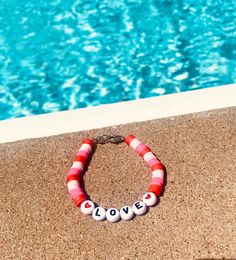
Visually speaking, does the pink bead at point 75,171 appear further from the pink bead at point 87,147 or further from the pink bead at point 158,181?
the pink bead at point 158,181

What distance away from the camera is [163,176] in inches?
215

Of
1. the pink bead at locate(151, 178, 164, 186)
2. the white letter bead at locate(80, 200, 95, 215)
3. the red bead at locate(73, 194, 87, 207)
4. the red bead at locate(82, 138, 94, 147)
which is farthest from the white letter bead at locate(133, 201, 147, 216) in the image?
the red bead at locate(82, 138, 94, 147)

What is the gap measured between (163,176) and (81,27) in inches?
188

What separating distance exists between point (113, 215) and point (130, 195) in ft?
1.32

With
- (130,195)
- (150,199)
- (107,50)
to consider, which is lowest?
(107,50)

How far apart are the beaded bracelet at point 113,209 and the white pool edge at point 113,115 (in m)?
0.36

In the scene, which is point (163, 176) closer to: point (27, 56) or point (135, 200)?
point (135, 200)

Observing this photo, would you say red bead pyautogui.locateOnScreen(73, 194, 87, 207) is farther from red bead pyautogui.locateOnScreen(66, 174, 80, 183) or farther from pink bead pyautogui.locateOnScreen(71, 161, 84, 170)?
pink bead pyautogui.locateOnScreen(71, 161, 84, 170)

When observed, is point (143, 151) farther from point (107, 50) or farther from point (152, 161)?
point (107, 50)

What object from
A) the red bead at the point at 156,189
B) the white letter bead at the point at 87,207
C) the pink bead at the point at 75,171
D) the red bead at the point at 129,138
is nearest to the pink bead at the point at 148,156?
the red bead at the point at 129,138

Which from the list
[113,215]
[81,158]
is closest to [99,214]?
[113,215]

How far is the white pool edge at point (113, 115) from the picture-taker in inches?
245

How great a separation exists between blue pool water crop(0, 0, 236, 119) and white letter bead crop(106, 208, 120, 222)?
2.97m

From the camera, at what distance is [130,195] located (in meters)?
5.41
